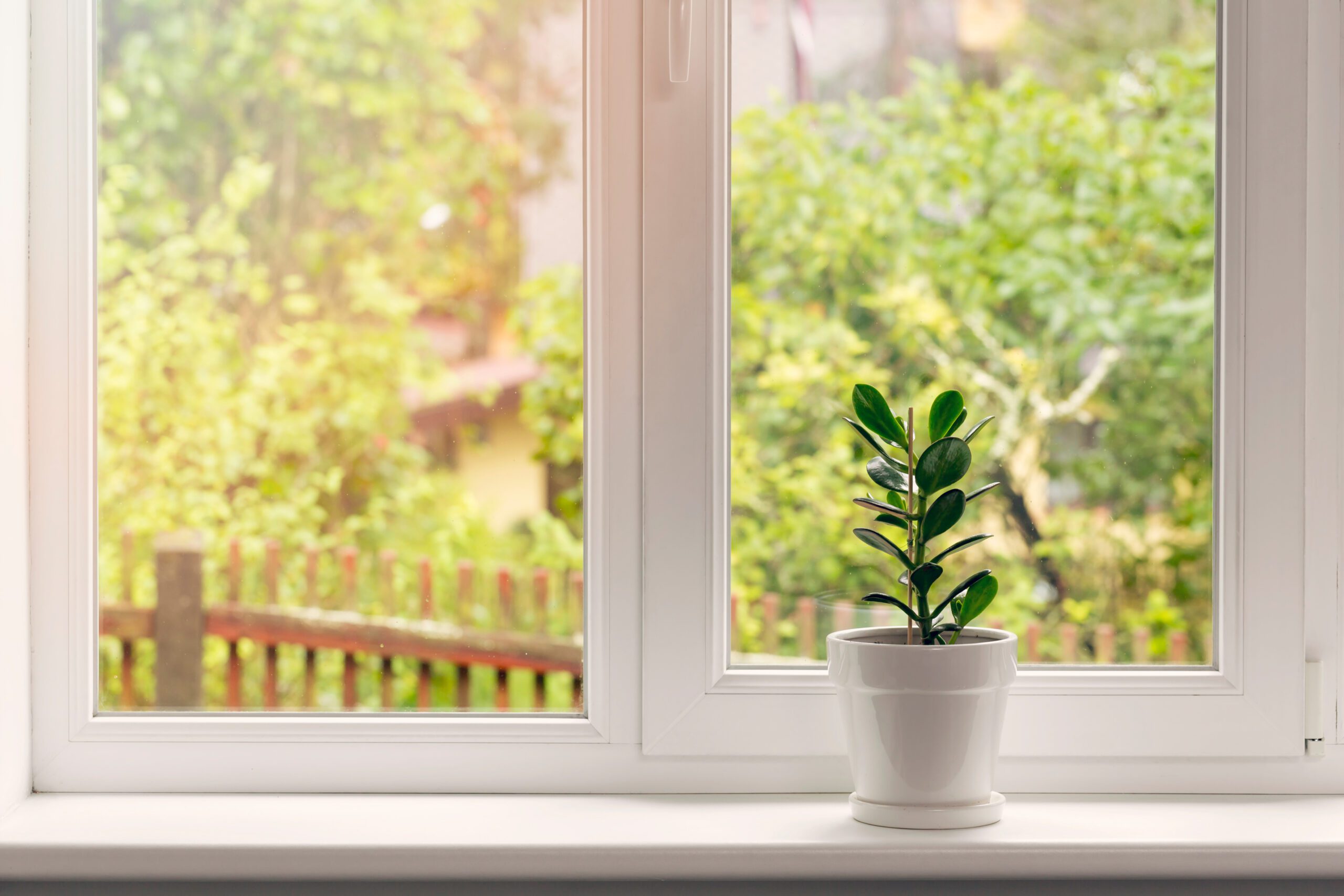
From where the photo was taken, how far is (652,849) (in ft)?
2.94

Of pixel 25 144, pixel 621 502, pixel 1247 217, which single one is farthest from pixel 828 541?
pixel 25 144

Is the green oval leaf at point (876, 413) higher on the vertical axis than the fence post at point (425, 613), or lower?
higher

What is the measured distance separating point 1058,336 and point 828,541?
309 mm

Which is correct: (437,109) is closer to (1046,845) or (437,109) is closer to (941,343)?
(941,343)

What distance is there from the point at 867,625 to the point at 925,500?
184mm

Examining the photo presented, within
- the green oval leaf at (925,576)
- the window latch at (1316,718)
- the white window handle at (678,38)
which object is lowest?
the window latch at (1316,718)

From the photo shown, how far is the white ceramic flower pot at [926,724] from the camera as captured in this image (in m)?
0.90

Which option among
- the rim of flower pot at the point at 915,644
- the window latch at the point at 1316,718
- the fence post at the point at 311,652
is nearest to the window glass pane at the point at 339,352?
the fence post at the point at 311,652

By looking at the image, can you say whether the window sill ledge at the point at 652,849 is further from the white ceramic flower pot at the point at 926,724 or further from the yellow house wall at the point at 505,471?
the yellow house wall at the point at 505,471

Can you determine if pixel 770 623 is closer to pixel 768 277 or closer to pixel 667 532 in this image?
pixel 667 532

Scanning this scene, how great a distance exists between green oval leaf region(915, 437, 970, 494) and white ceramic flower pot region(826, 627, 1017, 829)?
0.46 ft

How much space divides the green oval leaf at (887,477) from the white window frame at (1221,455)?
165mm

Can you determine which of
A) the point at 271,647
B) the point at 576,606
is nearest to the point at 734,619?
the point at 576,606

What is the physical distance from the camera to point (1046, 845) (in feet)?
2.92
